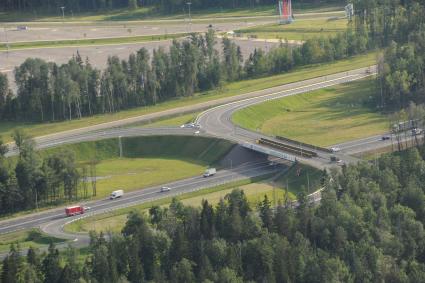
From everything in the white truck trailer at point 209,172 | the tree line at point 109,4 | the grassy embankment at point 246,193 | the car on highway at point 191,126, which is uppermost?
the tree line at point 109,4

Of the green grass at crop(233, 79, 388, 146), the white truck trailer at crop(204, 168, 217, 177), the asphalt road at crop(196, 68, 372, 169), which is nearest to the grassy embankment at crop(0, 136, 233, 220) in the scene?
the white truck trailer at crop(204, 168, 217, 177)

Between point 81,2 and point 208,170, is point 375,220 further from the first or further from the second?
point 81,2

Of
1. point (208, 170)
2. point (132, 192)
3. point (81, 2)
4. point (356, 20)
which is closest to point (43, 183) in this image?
point (132, 192)

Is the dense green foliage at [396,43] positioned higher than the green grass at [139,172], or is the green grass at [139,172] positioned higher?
the dense green foliage at [396,43]

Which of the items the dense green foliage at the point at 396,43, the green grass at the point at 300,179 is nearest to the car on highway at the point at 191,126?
the green grass at the point at 300,179

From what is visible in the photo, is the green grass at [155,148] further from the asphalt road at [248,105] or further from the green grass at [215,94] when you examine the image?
the green grass at [215,94]

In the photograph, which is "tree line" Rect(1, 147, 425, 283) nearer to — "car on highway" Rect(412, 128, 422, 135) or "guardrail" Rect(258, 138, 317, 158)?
"guardrail" Rect(258, 138, 317, 158)
